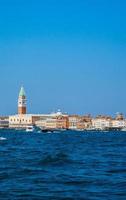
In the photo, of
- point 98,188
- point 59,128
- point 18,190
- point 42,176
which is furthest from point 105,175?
point 59,128

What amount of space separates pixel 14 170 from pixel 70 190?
577 centimetres

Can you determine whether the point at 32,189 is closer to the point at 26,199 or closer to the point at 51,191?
the point at 51,191

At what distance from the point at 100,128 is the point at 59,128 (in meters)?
15.4

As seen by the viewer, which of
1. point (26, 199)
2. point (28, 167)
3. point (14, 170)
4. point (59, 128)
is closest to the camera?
point (26, 199)

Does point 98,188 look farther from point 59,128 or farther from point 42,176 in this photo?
point 59,128

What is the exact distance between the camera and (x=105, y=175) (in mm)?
19906

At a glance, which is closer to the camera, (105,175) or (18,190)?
(18,190)

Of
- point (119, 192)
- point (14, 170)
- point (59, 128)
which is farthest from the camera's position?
point (59, 128)

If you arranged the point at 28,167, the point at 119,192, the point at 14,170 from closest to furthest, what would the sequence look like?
1. the point at 119,192
2. the point at 14,170
3. the point at 28,167

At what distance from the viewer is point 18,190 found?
52.2ft

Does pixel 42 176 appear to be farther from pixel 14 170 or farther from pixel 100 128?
pixel 100 128

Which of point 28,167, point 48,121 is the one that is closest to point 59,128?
point 48,121

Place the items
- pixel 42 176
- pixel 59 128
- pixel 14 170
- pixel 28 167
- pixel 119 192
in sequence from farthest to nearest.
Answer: pixel 59 128, pixel 28 167, pixel 14 170, pixel 42 176, pixel 119 192

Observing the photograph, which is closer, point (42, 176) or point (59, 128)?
point (42, 176)
